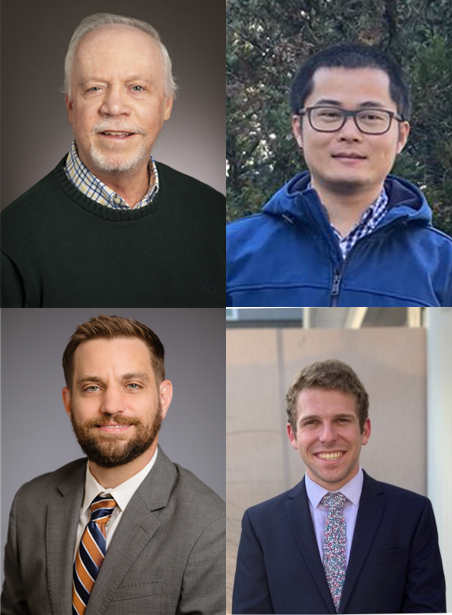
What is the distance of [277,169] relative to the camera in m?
2.79

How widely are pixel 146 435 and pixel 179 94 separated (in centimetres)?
108

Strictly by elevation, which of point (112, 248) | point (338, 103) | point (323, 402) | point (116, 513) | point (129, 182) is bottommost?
point (116, 513)

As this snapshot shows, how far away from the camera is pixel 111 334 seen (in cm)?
274

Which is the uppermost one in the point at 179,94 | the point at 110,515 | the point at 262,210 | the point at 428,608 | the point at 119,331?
the point at 179,94

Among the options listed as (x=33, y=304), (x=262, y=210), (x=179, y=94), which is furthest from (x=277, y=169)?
(x=33, y=304)

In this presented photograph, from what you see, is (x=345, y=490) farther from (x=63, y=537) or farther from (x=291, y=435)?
(x=63, y=537)

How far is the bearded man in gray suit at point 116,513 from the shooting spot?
2662 mm

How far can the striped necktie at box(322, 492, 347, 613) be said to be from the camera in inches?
109

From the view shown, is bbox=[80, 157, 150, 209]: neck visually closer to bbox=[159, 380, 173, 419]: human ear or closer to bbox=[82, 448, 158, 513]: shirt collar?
bbox=[159, 380, 173, 419]: human ear

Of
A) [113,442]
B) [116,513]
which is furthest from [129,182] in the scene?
[116,513]

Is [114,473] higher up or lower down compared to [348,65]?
lower down

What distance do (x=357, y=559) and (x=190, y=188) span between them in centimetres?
129

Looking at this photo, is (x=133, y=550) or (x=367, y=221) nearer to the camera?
(x=133, y=550)

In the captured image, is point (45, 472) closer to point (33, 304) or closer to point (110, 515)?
point (110, 515)
